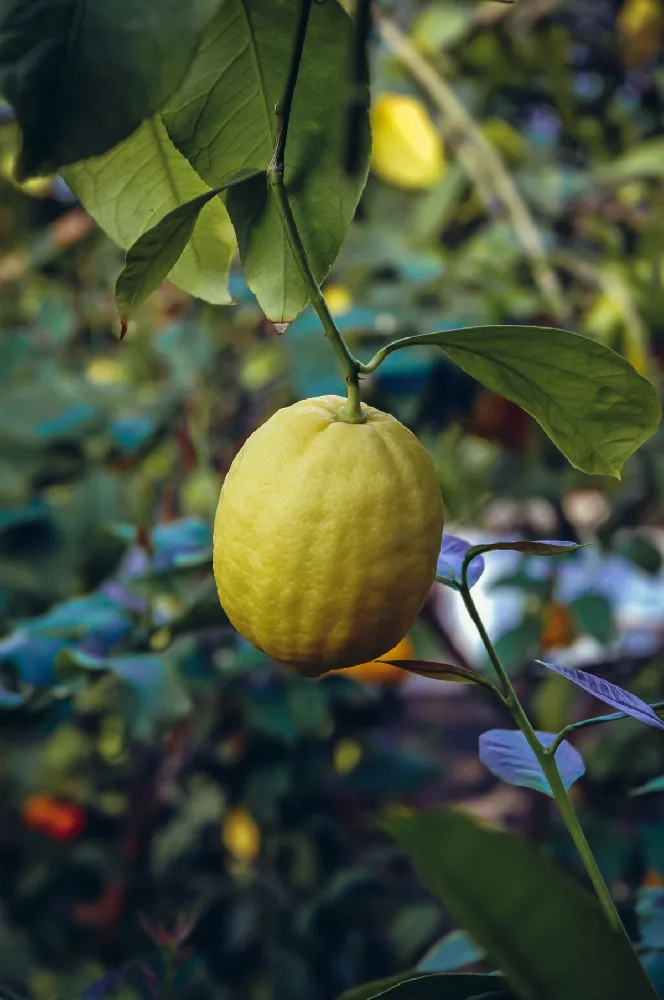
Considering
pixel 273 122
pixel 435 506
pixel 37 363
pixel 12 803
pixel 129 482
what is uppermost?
Result: pixel 273 122

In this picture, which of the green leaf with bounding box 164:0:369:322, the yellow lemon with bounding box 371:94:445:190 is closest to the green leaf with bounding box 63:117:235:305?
the green leaf with bounding box 164:0:369:322

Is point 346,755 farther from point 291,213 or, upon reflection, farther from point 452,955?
point 291,213

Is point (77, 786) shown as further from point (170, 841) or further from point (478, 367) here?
point (478, 367)

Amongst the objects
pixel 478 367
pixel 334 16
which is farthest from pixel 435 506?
pixel 334 16

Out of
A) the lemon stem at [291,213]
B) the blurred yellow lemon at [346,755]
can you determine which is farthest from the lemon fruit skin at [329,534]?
the blurred yellow lemon at [346,755]

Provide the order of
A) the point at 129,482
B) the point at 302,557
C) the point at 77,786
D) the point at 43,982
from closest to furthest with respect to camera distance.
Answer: the point at 302,557 → the point at 43,982 → the point at 129,482 → the point at 77,786

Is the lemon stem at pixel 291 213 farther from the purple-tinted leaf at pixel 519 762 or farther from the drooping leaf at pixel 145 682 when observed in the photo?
the drooping leaf at pixel 145 682
